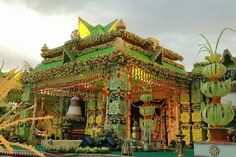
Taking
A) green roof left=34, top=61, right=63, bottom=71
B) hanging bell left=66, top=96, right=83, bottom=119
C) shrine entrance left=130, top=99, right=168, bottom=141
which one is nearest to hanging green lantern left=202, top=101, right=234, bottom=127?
shrine entrance left=130, top=99, right=168, bottom=141

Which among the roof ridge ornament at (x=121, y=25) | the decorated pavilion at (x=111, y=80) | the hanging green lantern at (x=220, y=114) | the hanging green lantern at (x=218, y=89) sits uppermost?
the roof ridge ornament at (x=121, y=25)

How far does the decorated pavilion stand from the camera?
41.8 feet

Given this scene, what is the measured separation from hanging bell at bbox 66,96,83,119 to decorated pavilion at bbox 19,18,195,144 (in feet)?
0.87

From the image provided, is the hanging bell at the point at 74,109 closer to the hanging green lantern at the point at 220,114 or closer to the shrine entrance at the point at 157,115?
A: the shrine entrance at the point at 157,115

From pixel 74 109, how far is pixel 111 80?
847 centimetres

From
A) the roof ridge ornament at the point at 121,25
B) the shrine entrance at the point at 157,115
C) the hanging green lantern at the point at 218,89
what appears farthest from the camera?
the shrine entrance at the point at 157,115

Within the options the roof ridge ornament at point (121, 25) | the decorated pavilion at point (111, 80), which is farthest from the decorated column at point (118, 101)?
the roof ridge ornament at point (121, 25)

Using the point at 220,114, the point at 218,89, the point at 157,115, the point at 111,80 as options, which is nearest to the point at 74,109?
the point at 157,115

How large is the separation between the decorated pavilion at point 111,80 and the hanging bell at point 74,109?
264 millimetres

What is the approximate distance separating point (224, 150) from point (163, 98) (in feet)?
39.8

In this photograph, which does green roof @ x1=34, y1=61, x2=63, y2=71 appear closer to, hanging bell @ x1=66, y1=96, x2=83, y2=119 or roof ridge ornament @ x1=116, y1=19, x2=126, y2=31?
hanging bell @ x1=66, y1=96, x2=83, y2=119

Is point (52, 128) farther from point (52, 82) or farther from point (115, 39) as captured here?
point (115, 39)

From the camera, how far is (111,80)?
1290 centimetres

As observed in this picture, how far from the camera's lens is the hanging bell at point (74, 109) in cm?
2039
